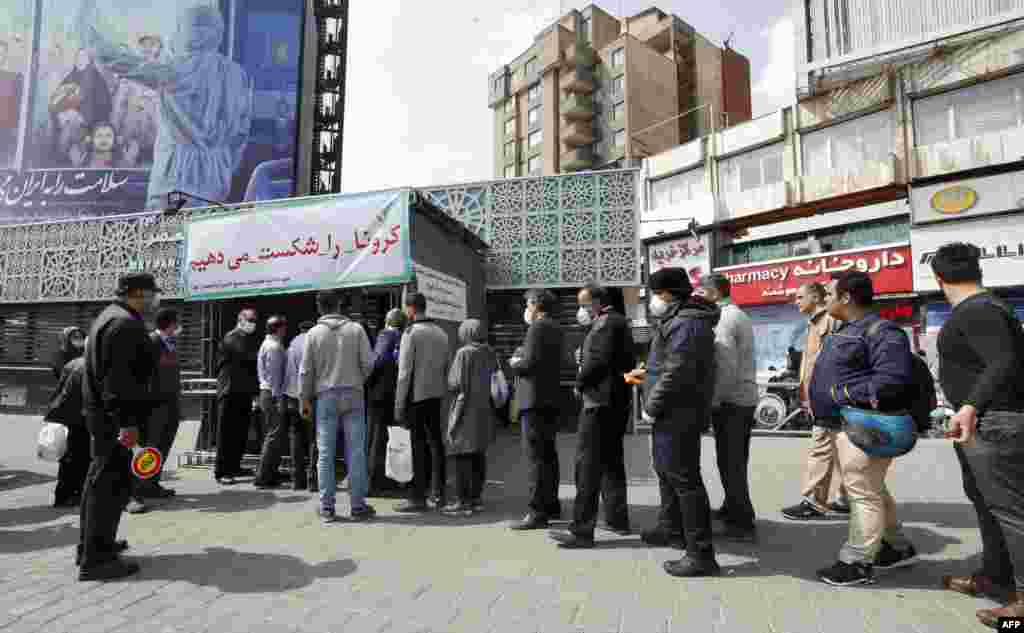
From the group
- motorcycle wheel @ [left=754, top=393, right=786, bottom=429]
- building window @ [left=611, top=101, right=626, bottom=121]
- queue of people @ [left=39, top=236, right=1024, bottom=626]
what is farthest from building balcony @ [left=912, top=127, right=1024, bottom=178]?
building window @ [left=611, top=101, right=626, bottom=121]

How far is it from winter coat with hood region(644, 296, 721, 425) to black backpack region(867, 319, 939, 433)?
871 mm

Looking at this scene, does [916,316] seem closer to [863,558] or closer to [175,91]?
[863,558]

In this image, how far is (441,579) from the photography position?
310 centimetres

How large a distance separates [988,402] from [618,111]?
39.0 metres

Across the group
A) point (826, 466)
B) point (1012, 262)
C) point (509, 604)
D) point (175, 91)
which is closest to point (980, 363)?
point (826, 466)

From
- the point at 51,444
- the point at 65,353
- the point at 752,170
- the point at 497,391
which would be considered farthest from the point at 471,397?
the point at 752,170

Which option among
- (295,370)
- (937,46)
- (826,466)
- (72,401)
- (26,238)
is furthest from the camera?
(937,46)

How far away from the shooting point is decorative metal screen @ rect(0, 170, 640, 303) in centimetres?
1012

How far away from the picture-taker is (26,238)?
490 inches

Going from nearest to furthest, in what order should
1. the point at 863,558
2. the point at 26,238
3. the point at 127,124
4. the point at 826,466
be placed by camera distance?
the point at 863,558
the point at 826,466
the point at 26,238
the point at 127,124

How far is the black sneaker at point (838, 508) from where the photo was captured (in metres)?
4.48

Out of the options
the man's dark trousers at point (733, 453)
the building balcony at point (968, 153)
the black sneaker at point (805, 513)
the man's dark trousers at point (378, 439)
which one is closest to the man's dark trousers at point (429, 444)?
the man's dark trousers at point (378, 439)

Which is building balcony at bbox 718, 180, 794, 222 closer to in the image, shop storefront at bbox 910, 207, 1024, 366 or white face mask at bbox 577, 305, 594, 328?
shop storefront at bbox 910, 207, 1024, 366

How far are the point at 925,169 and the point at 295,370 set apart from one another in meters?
17.9
